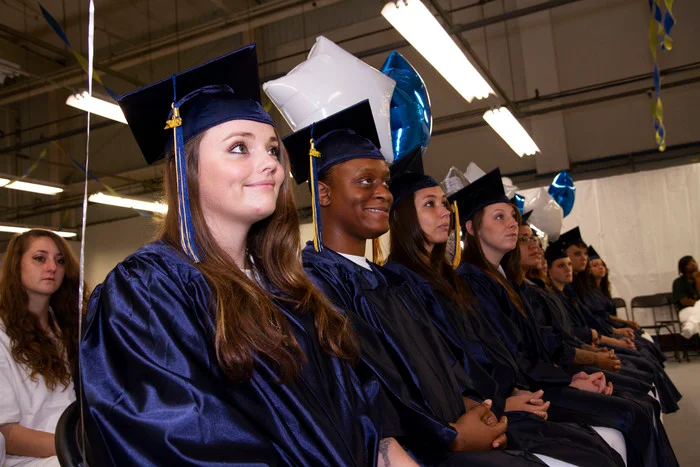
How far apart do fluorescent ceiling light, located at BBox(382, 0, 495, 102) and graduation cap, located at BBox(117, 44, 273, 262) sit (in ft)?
11.3

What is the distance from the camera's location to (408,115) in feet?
10.7

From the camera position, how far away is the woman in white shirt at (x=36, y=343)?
258cm

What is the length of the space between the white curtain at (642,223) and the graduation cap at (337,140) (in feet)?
28.6

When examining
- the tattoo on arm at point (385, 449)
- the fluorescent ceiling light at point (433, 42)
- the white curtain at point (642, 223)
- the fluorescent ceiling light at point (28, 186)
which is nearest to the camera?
the tattoo on arm at point (385, 449)

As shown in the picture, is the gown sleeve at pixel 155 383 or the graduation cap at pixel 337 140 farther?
the graduation cap at pixel 337 140

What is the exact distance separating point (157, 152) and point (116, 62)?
33.3 feet

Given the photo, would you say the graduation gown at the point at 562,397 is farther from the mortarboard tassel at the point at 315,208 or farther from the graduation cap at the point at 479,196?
the mortarboard tassel at the point at 315,208

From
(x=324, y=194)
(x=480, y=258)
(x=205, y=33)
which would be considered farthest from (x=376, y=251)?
(x=205, y=33)

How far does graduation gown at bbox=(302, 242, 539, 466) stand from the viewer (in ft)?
6.63

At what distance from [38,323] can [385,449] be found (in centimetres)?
213

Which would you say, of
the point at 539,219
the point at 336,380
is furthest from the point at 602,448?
the point at 539,219

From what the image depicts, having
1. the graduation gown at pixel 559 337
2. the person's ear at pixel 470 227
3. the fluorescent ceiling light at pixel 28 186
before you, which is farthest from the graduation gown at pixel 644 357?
the fluorescent ceiling light at pixel 28 186

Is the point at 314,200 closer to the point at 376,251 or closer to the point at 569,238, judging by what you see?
the point at 376,251

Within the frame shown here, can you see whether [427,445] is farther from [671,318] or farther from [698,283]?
[671,318]
